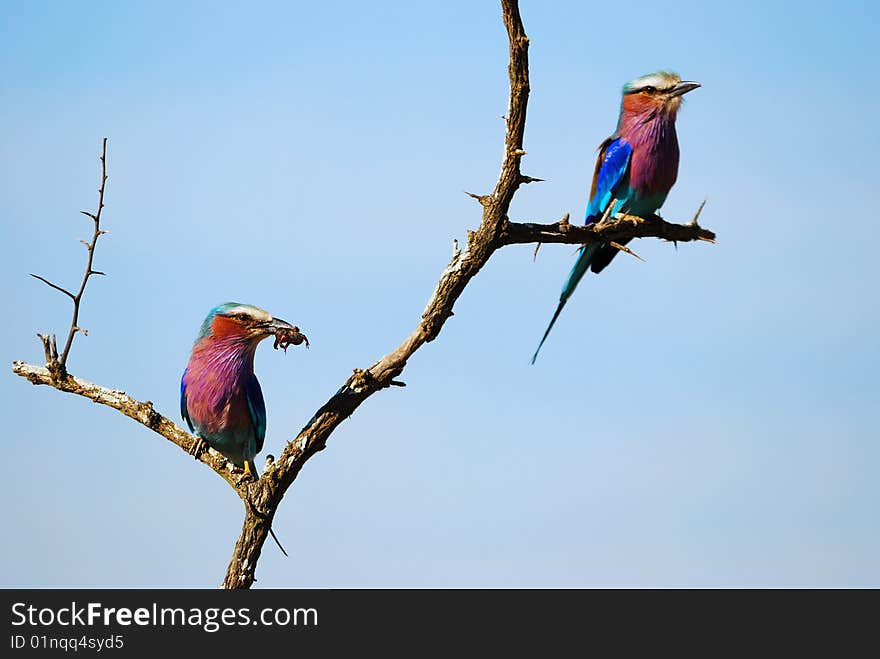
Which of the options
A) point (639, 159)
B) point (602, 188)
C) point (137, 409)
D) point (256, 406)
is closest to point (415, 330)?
point (256, 406)

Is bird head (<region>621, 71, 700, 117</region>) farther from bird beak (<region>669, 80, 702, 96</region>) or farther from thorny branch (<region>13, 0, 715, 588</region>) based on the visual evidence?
thorny branch (<region>13, 0, 715, 588</region>)

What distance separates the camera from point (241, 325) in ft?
19.6

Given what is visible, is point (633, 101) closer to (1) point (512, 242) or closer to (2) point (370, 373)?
(1) point (512, 242)

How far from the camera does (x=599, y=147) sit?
22.2 ft

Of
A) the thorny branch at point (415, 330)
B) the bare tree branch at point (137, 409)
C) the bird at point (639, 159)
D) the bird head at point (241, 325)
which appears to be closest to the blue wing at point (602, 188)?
the bird at point (639, 159)

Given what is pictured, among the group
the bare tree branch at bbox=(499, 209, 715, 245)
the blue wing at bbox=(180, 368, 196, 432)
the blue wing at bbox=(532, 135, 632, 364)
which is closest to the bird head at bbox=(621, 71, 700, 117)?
the blue wing at bbox=(532, 135, 632, 364)

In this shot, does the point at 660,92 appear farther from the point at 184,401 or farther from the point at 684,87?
the point at 184,401

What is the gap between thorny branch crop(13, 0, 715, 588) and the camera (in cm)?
504

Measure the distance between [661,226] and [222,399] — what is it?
105 inches

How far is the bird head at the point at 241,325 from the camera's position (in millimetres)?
5833

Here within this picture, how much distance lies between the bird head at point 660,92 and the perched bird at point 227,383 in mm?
2775

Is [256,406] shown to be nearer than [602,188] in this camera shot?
Yes

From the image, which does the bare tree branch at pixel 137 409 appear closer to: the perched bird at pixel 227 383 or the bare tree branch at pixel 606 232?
the perched bird at pixel 227 383

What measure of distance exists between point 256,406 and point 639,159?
9.13ft
